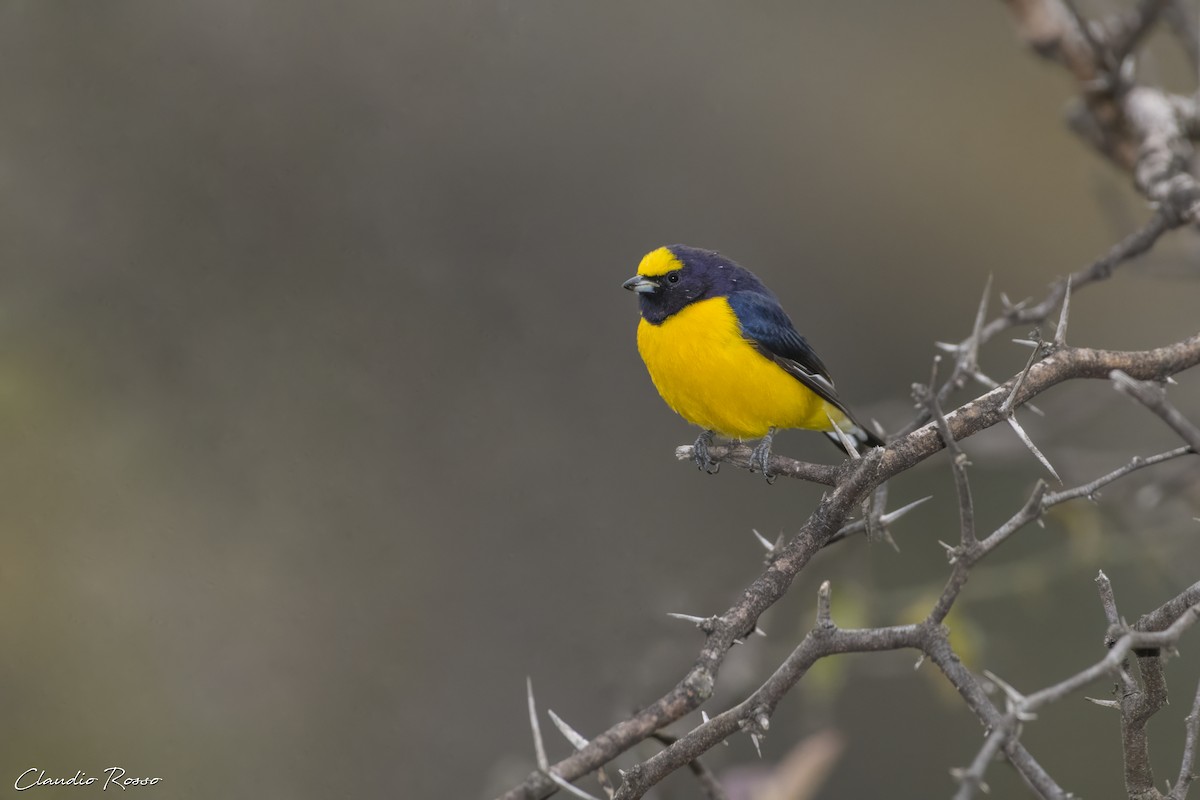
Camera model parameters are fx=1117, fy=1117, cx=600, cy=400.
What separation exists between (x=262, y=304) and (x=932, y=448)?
522cm

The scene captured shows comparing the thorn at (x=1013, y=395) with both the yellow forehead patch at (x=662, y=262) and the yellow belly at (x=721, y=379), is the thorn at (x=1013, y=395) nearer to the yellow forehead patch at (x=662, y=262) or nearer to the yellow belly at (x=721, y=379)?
the yellow belly at (x=721, y=379)

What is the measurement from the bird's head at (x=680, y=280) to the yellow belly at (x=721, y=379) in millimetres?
121

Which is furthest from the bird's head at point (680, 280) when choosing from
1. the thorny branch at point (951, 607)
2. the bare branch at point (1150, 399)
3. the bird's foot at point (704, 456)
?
the bare branch at point (1150, 399)

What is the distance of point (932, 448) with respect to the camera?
8.79ft

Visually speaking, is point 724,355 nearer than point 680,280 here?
Yes

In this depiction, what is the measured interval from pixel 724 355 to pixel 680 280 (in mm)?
582

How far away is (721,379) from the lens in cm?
470

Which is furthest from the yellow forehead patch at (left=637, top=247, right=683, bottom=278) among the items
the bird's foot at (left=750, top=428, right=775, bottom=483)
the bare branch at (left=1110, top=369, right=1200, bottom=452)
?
the bare branch at (left=1110, top=369, right=1200, bottom=452)

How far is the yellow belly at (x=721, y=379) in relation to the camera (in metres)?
4.73

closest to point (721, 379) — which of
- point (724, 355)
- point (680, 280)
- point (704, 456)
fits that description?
point (724, 355)

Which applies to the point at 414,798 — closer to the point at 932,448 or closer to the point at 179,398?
the point at 179,398

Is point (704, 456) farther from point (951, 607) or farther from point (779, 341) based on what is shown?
point (951, 607)
